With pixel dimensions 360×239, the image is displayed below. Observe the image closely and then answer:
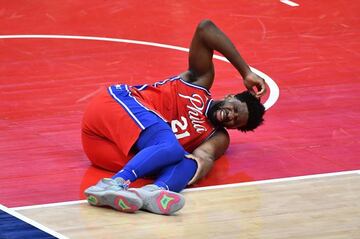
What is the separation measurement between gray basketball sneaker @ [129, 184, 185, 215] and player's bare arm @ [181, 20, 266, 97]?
1.23 m

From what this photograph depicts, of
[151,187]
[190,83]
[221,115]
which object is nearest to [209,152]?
[221,115]

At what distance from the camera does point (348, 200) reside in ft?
20.5

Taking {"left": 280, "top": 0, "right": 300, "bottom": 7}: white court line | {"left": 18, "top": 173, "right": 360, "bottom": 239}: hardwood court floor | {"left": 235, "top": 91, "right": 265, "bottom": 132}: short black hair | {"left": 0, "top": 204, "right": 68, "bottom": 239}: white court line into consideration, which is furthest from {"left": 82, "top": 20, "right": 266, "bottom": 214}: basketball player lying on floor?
{"left": 280, "top": 0, "right": 300, "bottom": 7}: white court line

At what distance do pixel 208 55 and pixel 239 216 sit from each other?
4.93 ft

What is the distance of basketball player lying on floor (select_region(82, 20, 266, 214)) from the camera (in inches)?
243

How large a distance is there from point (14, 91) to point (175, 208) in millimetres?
2831

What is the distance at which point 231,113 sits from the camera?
675 cm

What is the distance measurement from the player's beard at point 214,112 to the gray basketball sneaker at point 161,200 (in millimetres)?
968

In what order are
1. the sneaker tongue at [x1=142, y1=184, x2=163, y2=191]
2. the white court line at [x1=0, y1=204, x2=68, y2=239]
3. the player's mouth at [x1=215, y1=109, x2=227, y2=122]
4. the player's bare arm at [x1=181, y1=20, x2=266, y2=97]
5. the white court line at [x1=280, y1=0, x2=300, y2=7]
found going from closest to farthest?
the white court line at [x1=0, y1=204, x2=68, y2=239], the sneaker tongue at [x1=142, y1=184, x2=163, y2=191], the player's mouth at [x1=215, y1=109, x2=227, y2=122], the player's bare arm at [x1=181, y1=20, x2=266, y2=97], the white court line at [x1=280, y1=0, x2=300, y2=7]

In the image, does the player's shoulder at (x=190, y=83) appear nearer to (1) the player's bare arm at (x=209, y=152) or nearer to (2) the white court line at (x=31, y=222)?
(1) the player's bare arm at (x=209, y=152)

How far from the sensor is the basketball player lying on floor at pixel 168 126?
6.18 metres

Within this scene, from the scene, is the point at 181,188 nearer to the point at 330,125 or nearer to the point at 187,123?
the point at 187,123

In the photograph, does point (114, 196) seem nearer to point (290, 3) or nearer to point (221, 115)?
point (221, 115)

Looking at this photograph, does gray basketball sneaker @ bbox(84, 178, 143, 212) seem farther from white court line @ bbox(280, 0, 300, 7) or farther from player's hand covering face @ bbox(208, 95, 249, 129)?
white court line @ bbox(280, 0, 300, 7)
